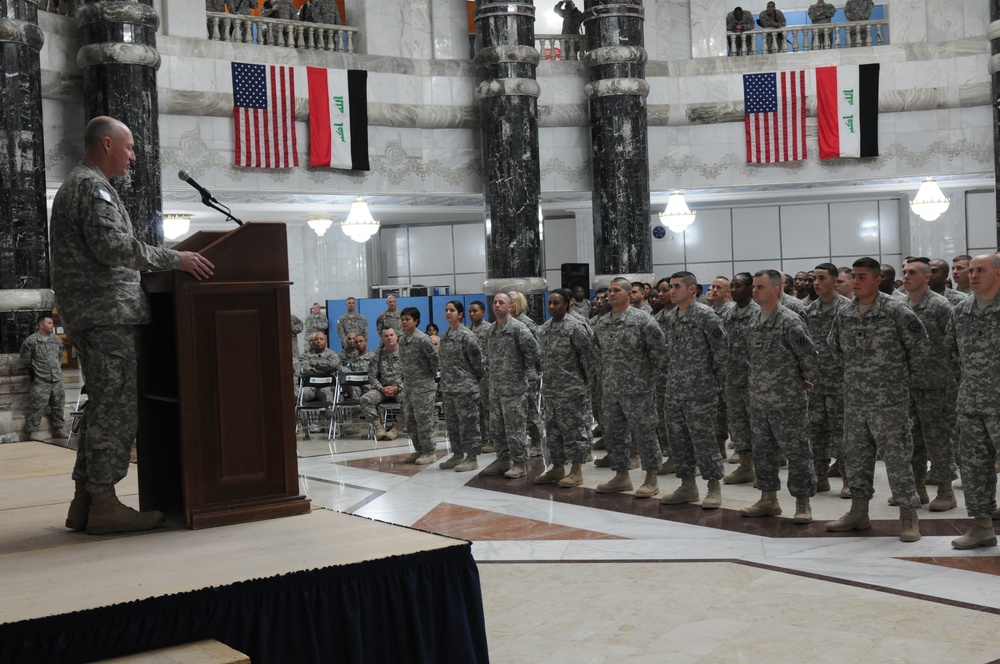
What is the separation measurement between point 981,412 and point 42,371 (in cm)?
1021

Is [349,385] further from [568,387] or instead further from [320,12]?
[320,12]

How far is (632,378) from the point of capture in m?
8.51

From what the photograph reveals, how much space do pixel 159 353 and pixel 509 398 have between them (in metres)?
5.55

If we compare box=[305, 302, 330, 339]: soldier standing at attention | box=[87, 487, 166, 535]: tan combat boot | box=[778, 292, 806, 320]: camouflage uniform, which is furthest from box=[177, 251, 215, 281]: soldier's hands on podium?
box=[305, 302, 330, 339]: soldier standing at attention

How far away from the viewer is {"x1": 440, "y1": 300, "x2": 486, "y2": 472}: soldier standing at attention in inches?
416

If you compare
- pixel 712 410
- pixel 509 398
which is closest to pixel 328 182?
pixel 509 398

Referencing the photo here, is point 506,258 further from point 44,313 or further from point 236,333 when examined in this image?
point 236,333

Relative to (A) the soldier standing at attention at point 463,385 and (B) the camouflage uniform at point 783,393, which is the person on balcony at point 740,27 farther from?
(B) the camouflage uniform at point 783,393

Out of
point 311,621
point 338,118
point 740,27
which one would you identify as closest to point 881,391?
point 311,621

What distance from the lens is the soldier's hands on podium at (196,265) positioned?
3.94 m

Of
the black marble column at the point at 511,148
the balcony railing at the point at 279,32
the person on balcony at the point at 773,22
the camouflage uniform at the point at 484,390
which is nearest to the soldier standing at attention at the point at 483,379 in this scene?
the camouflage uniform at the point at 484,390

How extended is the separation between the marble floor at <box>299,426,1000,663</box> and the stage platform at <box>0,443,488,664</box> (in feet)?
3.79

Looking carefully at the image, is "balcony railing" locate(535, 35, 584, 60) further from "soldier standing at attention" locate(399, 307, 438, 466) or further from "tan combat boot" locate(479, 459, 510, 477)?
"tan combat boot" locate(479, 459, 510, 477)

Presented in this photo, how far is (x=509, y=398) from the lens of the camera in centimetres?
970
